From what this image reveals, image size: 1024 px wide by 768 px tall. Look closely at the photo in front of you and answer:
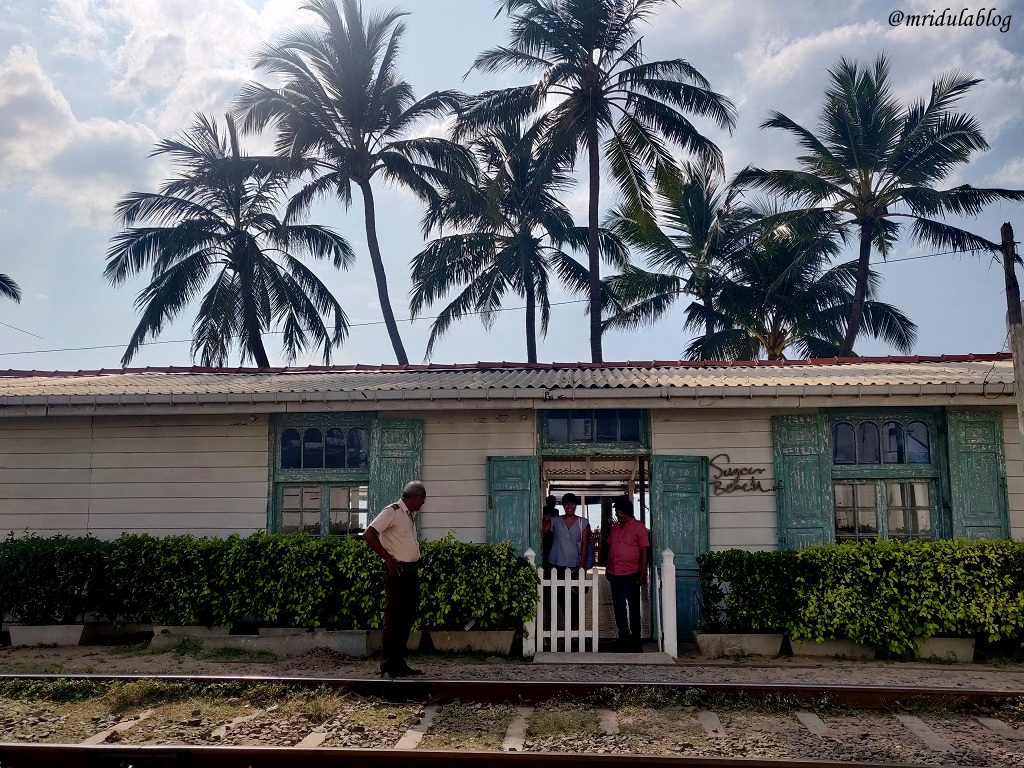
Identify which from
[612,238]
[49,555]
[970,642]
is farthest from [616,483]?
[49,555]

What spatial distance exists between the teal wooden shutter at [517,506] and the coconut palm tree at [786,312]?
602 inches

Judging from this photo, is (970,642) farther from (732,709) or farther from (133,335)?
(133,335)

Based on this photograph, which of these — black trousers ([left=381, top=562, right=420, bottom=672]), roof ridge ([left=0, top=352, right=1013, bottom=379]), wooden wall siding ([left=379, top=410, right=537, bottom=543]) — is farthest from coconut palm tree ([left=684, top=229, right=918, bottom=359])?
black trousers ([left=381, top=562, right=420, bottom=672])

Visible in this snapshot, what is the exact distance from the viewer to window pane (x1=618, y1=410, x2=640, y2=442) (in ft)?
34.9

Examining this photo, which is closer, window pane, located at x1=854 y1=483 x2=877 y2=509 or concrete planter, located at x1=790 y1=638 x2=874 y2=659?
concrete planter, located at x1=790 y1=638 x2=874 y2=659

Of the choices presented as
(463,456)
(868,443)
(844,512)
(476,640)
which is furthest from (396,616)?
(868,443)

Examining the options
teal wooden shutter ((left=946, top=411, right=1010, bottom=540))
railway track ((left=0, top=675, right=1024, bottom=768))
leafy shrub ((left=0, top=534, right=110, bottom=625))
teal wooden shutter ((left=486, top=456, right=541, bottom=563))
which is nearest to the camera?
railway track ((left=0, top=675, right=1024, bottom=768))

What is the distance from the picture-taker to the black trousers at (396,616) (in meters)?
7.54

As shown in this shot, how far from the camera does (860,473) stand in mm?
10320

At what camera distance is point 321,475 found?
10820 mm

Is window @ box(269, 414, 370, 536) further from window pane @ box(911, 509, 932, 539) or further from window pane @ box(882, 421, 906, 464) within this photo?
window pane @ box(911, 509, 932, 539)

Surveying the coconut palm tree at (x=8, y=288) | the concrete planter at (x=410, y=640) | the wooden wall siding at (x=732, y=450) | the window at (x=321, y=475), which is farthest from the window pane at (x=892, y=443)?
the coconut palm tree at (x=8, y=288)

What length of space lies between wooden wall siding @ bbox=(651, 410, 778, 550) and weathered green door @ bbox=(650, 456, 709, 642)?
105 mm

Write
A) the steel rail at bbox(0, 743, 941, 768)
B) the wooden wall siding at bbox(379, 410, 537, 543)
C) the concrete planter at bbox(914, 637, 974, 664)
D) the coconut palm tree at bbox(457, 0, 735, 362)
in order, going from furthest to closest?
1. the coconut palm tree at bbox(457, 0, 735, 362)
2. the wooden wall siding at bbox(379, 410, 537, 543)
3. the concrete planter at bbox(914, 637, 974, 664)
4. the steel rail at bbox(0, 743, 941, 768)
